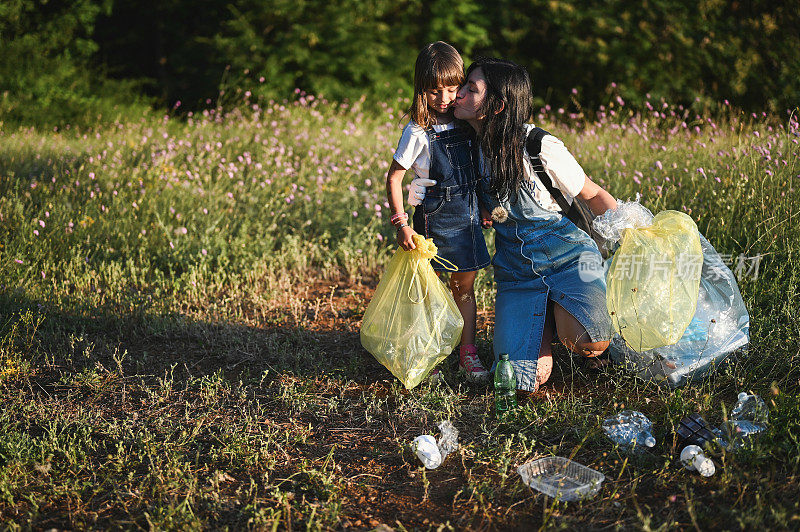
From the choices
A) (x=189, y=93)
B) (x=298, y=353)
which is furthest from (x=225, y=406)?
(x=189, y=93)

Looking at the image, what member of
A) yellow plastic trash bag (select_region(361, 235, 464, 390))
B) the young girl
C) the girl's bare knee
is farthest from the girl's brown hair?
the girl's bare knee

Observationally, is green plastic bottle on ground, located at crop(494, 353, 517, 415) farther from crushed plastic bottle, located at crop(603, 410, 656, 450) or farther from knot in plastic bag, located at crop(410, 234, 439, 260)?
knot in plastic bag, located at crop(410, 234, 439, 260)

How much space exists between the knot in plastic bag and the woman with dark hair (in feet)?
1.21

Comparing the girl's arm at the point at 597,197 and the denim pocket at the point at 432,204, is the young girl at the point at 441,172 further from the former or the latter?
the girl's arm at the point at 597,197

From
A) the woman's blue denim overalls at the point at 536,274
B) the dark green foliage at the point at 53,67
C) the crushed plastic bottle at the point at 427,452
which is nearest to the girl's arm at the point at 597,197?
the woman's blue denim overalls at the point at 536,274

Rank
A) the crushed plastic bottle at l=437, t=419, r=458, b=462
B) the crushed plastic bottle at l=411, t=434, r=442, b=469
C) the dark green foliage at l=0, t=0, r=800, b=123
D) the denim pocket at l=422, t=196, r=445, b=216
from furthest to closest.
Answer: the dark green foliage at l=0, t=0, r=800, b=123 → the denim pocket at l=422, t=196, r=445, b=216 → the crushed plastic bottle at l=437, t=419, r=458, b=462 → the crushed plastic bottle at l=411, t=434, r=442, b=469

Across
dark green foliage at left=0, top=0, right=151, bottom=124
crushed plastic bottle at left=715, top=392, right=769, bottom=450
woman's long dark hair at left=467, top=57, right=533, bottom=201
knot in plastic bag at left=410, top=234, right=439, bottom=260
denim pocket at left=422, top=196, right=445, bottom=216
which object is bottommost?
dark green foliage at left=0, top=0, right=151, bottom=124

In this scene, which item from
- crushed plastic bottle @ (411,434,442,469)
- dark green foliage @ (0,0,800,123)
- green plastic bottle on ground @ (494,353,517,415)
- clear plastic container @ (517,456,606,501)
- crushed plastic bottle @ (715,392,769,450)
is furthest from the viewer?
dark green foliage @ (0,0,800,123)

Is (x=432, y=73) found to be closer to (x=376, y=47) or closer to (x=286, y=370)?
(x=286, y=370)

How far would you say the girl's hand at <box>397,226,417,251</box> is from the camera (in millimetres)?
3074

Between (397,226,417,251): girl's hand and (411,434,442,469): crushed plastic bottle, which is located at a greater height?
(397,226,417,251): girl's hand

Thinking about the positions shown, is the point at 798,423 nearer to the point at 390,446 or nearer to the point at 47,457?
the point at 390,446

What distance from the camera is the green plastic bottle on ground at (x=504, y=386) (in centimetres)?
298

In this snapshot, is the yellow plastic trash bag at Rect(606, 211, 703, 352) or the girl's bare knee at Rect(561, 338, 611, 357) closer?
the yellow plastic trash bag at Rect(606, 211, 703, 352)
